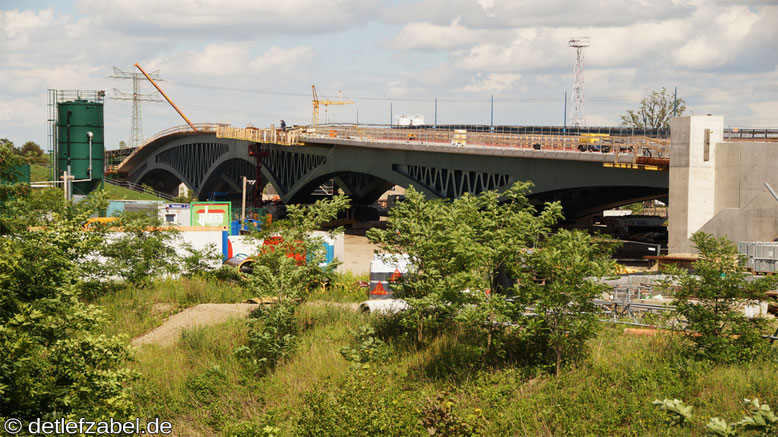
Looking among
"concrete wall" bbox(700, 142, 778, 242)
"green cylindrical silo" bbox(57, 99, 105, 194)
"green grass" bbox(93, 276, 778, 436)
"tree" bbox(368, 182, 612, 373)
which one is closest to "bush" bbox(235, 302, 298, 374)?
"green grass" bbox(93, 276, 778, 436)

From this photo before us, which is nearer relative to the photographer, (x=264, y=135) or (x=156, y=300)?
(x=156, y=300)

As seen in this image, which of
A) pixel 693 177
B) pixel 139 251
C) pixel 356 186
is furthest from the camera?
pixel 356 186

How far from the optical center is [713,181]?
31.6 m

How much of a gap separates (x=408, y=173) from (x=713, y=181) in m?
24.5

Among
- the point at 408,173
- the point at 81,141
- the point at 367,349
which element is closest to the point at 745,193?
the point at 367,349

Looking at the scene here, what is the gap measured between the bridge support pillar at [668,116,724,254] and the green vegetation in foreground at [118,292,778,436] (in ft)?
53.9

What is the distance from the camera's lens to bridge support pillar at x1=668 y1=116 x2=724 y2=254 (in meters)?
31.4

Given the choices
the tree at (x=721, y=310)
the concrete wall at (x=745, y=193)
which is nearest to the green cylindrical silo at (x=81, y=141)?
the concrete wall at (x=745, y=193)

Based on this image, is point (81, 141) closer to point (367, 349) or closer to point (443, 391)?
point (367, 349)

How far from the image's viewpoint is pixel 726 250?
1498 centimetres

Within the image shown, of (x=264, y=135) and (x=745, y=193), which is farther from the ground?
(x=264, y=135)

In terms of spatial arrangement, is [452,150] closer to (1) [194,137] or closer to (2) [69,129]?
(2) [69,129]

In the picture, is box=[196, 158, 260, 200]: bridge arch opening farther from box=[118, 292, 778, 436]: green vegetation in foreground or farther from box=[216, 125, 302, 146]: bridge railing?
box=[118, 292, 778, 436]: green vegetation in foreground

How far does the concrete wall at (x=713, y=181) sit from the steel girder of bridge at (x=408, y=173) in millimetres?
3064
